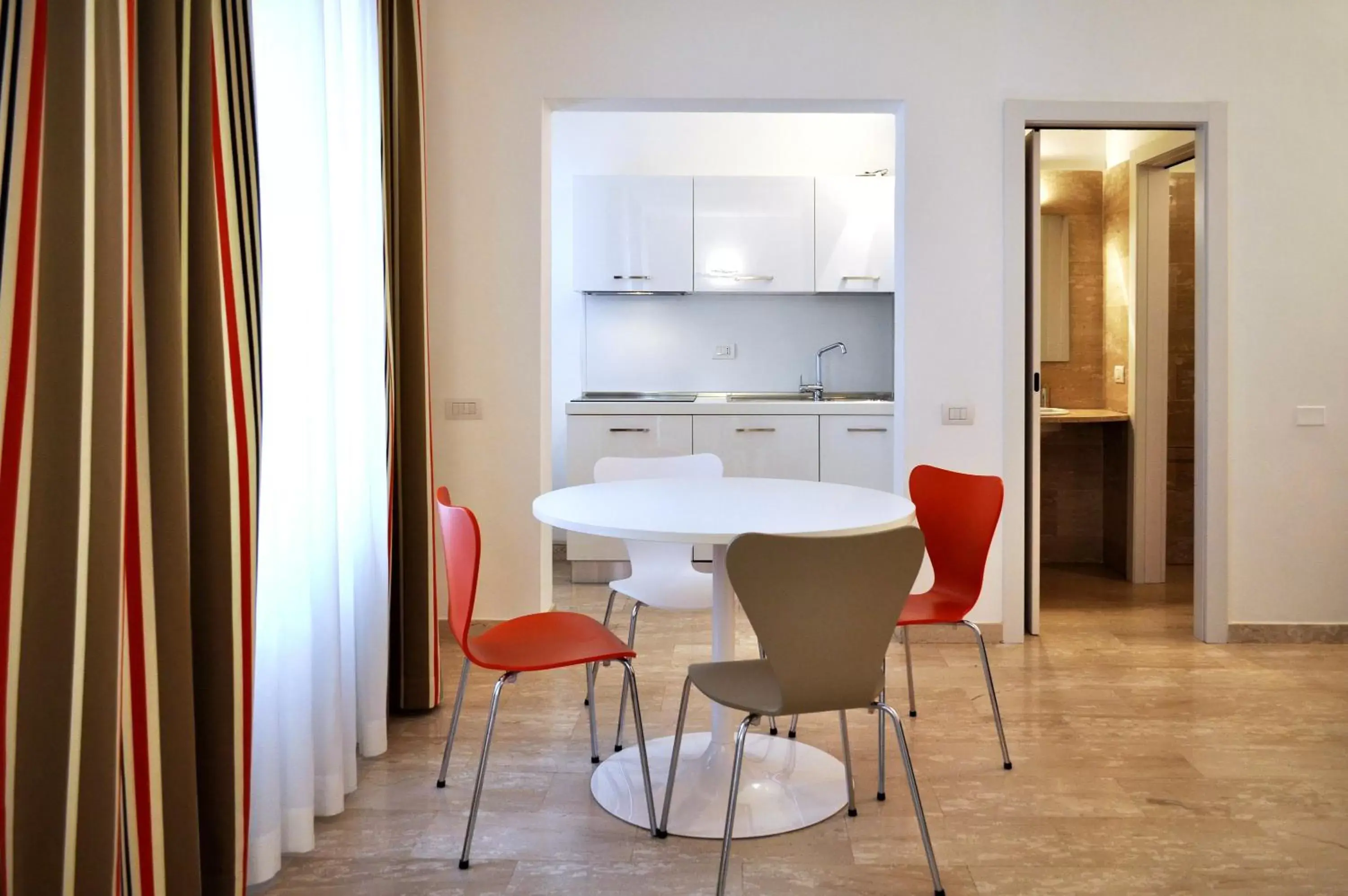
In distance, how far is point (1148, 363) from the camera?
5.37 meters

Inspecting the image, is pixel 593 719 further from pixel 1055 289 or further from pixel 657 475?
pixel 1055 289

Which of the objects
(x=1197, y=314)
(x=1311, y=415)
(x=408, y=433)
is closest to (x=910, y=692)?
(x=408, y=433)

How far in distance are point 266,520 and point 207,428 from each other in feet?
1.53

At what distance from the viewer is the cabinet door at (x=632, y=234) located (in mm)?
5488

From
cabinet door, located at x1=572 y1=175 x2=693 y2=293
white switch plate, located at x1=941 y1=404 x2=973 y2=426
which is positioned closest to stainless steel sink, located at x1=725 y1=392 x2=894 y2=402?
cabinet door, located at x1=572 y1=175 x2=693 y2=293

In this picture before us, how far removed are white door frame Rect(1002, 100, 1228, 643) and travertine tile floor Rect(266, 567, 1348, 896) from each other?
1.19 feet

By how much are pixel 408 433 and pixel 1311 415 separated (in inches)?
140

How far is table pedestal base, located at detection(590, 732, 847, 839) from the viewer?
2.48 meters

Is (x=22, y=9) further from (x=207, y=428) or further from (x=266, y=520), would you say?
(x=266, y=520)

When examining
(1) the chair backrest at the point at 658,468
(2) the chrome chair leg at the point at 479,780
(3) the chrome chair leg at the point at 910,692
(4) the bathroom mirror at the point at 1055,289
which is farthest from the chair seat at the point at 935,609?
(4) the bathroom mirror at the point at 1055,289

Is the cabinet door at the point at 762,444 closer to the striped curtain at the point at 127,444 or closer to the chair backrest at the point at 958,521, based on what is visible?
the chair backrest at the point at 958,521

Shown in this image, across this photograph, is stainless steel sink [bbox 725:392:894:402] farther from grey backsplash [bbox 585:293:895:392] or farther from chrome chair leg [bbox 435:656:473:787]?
chrome chair leg [bbox 435:656:473:787]

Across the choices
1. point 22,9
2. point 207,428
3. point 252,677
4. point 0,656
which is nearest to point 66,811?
point 0,656

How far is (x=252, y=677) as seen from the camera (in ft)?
6.51
